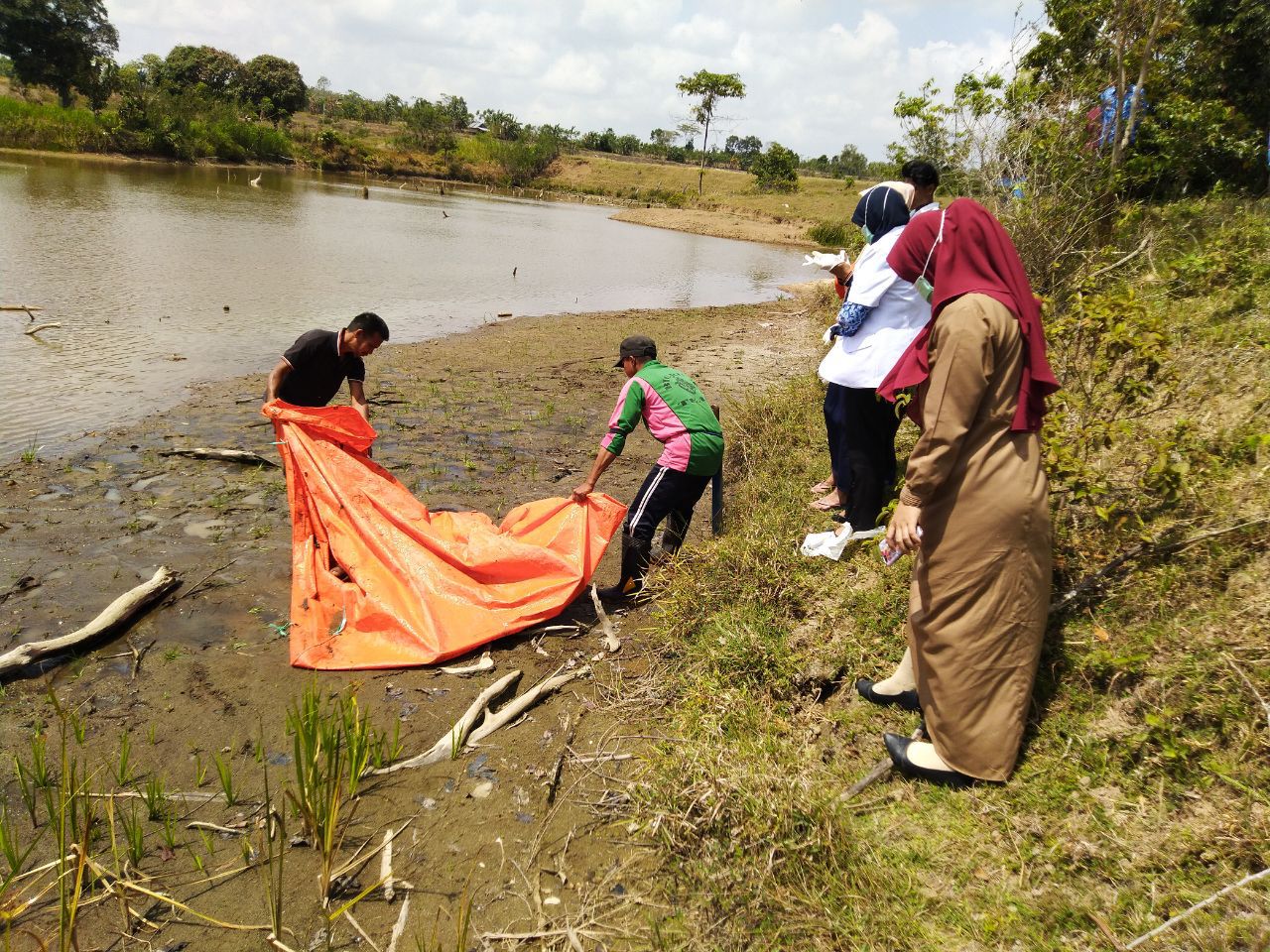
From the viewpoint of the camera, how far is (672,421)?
14.0ft

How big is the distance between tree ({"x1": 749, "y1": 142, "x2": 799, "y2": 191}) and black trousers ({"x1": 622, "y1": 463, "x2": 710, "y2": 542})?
49138 mm

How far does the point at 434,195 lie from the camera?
146 feet

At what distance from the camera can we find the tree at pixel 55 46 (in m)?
45.0

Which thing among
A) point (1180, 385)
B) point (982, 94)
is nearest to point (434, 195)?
point (982, 94)

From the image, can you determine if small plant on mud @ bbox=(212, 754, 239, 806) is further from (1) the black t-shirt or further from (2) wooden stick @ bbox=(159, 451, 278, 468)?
(2) wooden stick @ bbox=(159, 451, 278, 468)

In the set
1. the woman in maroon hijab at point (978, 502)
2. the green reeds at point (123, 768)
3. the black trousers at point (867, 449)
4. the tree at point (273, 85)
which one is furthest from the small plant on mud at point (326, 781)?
the tree at point (273, 85)

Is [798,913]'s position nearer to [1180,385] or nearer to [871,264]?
[871,264]

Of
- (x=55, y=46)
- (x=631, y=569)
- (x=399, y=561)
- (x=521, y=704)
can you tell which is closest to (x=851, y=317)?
(x=631, y=569)

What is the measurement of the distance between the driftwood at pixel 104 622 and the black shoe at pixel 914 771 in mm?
3854

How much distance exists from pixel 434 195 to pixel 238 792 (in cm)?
4638

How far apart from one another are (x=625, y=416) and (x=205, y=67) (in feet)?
254

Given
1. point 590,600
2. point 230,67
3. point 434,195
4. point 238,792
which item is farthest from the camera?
point 230,67

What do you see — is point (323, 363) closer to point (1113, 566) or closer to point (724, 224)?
point (1113, 566)

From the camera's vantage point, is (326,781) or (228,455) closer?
(326,781)
